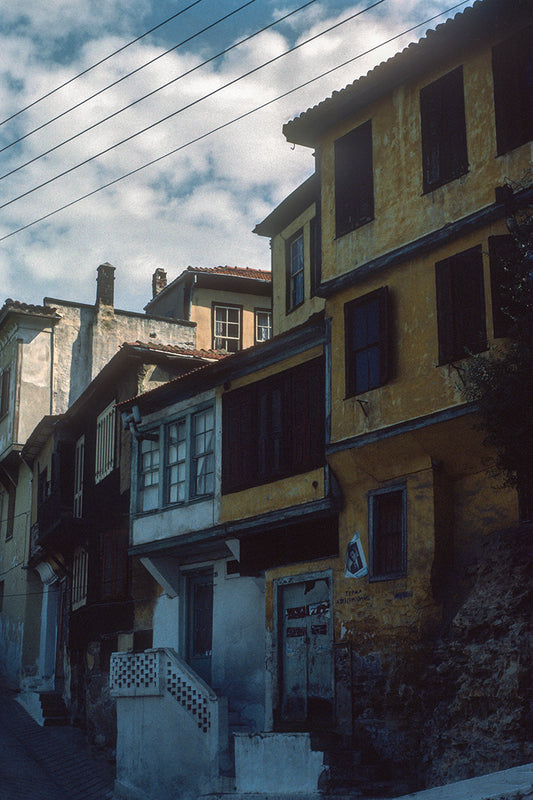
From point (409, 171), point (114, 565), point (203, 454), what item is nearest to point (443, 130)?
point (409, 171)

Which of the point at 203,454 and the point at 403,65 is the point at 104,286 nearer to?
the point at 203,454

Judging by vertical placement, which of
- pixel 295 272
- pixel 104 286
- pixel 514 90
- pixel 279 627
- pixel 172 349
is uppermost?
pixel 104 286

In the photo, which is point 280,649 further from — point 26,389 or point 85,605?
point 26,389

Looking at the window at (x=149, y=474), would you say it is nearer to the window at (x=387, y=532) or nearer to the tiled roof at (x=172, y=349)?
the tiled roof at (x=172, y=349)

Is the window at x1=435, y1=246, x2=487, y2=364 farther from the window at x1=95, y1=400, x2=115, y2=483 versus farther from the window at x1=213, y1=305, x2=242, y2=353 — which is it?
the window at x1=213, y1=305, x2=242, y2=353

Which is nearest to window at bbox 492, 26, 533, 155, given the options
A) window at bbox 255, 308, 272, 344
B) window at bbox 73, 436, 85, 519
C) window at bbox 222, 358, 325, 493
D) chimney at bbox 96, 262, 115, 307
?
window at bbox 222, 358, 325, 493

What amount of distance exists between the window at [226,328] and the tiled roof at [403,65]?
16077 millimetres

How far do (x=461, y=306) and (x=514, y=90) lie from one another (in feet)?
10.5

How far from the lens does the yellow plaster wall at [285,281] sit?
23594 millimetres

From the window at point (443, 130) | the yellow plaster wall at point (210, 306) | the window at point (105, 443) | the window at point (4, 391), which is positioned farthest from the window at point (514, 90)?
the window at point (4, 391)

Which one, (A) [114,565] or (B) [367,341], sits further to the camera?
(A) [114,565]

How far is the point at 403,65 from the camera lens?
1722 cm

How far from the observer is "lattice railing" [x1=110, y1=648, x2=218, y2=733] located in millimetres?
18766

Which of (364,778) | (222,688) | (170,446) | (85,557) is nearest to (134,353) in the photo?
(170,446)
